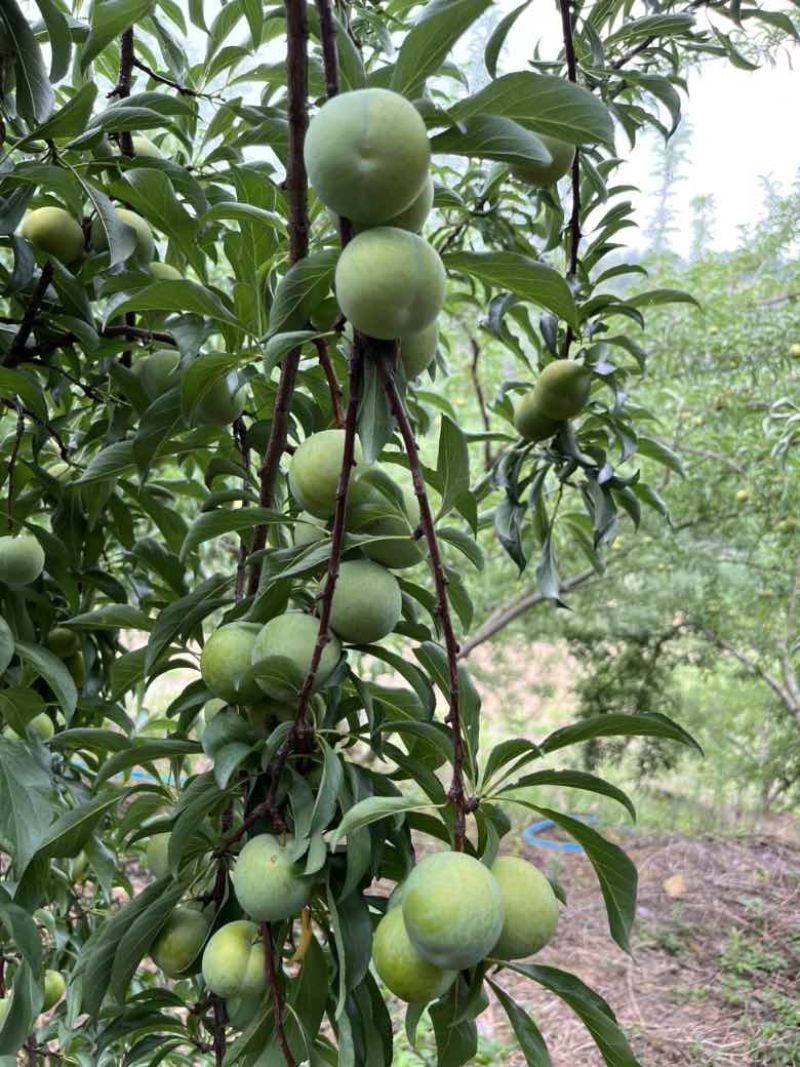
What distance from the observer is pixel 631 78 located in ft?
3.43

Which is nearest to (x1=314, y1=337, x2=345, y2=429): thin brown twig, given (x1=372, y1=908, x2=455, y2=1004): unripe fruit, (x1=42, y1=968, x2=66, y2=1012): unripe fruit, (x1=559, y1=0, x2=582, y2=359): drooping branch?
(x1=559, y1=0, x2=582, y2=359): drooping branch

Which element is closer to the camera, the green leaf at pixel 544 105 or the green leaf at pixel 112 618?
the green leaf at pixel 544 105

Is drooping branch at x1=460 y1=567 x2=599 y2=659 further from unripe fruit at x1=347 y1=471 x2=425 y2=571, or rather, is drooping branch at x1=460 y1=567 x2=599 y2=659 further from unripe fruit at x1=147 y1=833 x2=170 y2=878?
unripe fruit at x1=347 y1=471 x2=425 y2=571

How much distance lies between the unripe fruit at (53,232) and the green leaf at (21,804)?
20.1 inches

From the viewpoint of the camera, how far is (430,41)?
54 cm

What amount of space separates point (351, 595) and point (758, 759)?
3.98 metres

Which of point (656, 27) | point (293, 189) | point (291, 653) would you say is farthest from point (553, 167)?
point (291, 653)

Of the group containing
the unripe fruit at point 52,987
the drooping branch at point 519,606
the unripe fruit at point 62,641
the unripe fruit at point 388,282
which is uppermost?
the unripe fruit at point 388,282

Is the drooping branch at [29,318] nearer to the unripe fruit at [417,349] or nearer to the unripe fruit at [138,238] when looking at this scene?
the unripe fruit at [138,238]

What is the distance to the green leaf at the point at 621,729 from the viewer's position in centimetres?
58

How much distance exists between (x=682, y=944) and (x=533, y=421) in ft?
7.94

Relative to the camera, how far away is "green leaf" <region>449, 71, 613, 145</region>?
0.56 metres

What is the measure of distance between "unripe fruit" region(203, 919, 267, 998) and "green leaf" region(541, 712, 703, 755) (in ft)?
0.88

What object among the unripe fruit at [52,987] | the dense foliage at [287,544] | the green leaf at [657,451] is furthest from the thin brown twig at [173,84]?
the unripe fruit at [52,987]
